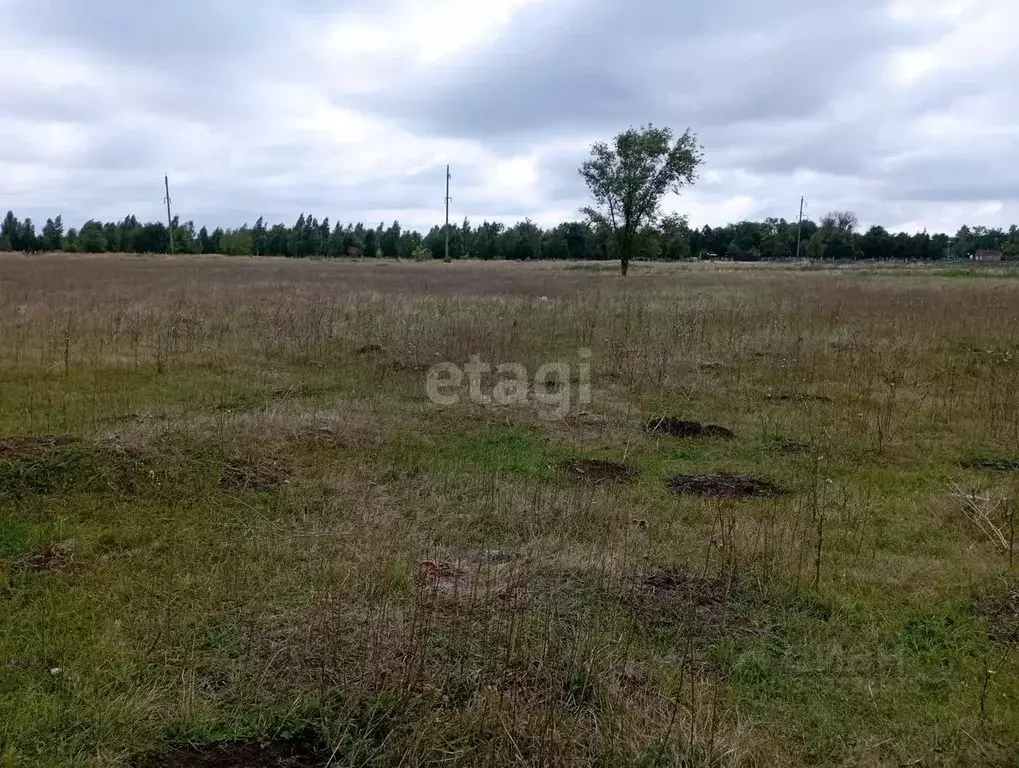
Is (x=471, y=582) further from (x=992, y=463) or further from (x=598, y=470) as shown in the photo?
(x=992, y=463)

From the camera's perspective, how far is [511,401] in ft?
30.5

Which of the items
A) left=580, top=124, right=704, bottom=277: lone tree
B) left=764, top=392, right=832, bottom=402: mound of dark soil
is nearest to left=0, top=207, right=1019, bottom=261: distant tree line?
left=580, top=124, right=704, bottom=277: lone tree

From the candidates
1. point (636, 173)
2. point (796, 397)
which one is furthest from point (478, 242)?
point (796, 397)

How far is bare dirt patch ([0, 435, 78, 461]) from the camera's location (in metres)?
6.08

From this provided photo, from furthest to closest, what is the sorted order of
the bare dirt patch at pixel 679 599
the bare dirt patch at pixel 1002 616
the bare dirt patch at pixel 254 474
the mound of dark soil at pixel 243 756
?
the bare dirt patch at pixel 254 474, the bare dirt patch at pixel 679 599, the bare dirt patch at pixel 1002 616, the mound of dark soil at pixel 243 756

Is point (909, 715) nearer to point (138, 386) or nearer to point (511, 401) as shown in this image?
point (511, 401)

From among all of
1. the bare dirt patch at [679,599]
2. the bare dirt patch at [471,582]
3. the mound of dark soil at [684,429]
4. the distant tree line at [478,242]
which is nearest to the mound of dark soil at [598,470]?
the mound of dark soil at [684,429]

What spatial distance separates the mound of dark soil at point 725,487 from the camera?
6.26 metres

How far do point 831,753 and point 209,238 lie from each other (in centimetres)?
9584

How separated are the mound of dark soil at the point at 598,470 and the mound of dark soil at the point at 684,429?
132 cm

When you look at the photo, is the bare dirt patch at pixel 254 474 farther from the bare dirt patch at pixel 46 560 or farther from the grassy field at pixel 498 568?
the bare dirt patch at pixel 46 560

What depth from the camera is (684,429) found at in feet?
27.1

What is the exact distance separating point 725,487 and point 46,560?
17.4 ft

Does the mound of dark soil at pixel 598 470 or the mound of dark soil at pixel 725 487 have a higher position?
the mound of dark soil at pixel 598 470
